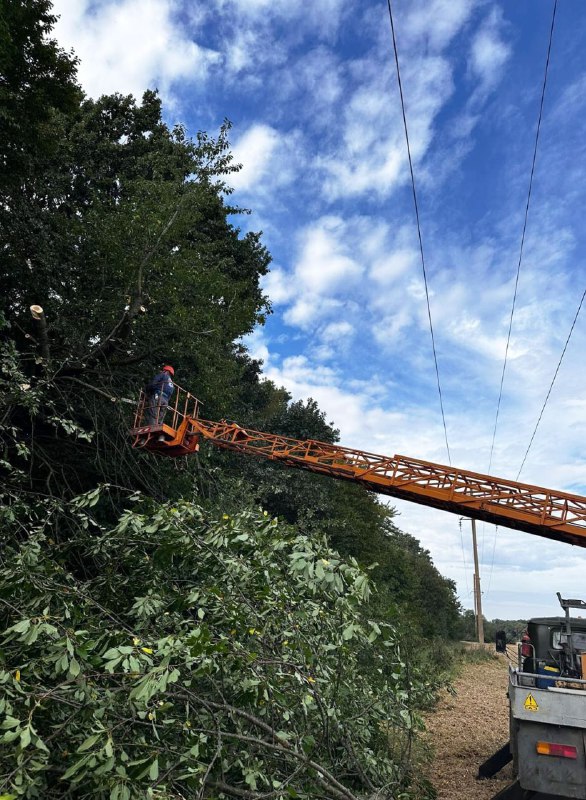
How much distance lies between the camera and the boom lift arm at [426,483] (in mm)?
8133

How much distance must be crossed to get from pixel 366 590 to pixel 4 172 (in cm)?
1095

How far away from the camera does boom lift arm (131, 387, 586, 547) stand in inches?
320

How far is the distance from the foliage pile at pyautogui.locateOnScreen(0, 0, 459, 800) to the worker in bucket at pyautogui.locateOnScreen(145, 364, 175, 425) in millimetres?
609

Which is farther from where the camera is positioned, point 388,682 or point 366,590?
point 388,682

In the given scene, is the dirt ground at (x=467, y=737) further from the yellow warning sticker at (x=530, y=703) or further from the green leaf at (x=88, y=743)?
the green leaf at (x=88, y=743)

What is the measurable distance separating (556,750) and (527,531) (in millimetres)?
3856

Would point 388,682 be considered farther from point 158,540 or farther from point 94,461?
point 94,461

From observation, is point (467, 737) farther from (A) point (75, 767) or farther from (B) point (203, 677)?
(A) point (75, 767)

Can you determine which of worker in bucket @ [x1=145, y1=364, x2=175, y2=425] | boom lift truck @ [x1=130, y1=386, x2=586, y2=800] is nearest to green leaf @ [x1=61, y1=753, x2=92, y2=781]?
boom lift truck @ [x1=130, y1=386, x2=586, y2=800]

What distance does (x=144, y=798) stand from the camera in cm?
274

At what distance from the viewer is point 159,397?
880 cm

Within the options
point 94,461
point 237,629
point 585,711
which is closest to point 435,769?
point 585,711

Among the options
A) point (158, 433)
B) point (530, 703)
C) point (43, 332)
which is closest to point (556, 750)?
point (530, 703)

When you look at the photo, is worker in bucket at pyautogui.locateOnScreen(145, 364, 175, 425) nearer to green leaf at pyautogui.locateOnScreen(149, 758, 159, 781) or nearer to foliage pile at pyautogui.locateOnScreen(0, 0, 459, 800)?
foliage pile at pyautogui.locateOnScreen(0, 0, 459, 800)
